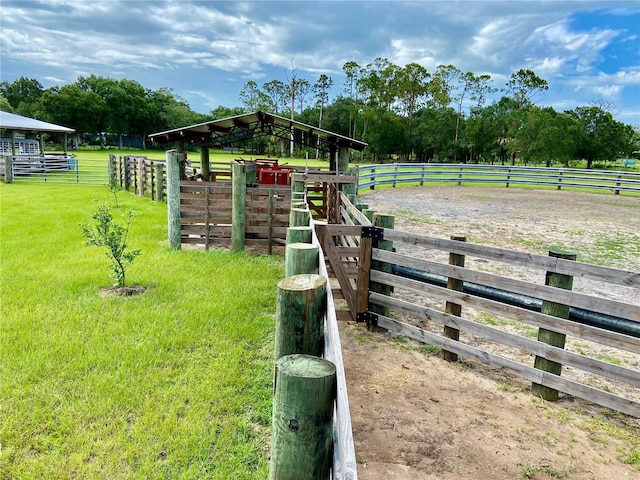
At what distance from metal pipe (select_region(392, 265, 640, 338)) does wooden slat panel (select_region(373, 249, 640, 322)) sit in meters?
0.05

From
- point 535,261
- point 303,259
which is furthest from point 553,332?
point 303,259

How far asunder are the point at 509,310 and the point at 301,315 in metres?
2.61

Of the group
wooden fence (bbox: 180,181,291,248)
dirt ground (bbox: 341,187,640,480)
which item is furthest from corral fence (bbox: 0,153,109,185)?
dirt ground (bbox: 341,187,640,480)

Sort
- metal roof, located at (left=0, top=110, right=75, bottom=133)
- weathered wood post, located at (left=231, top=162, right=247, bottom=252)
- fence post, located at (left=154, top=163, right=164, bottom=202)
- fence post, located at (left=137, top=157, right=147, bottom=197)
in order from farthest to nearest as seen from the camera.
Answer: metal roof, located at (left=0, top=110, right=75, bottom=133), fence post, located at (left=137, top=157, right=147, bottom=197), fence post, located at (left=154, top=163, right=164, bottom=202), weathered wood post, located at (left=231, top=162, right=247, bottom=252)

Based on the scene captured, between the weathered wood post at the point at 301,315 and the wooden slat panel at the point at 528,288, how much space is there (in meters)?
2.44

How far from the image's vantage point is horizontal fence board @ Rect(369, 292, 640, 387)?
3.19 m

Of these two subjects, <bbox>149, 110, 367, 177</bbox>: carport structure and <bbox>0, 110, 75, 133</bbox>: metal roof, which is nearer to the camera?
<bbox>149, 110, 367, 177</bbox>: carport structure

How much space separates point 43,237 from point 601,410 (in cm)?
959

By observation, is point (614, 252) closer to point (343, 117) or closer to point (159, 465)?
point (159, 465)

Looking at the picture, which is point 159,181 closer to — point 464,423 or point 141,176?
point 141,176

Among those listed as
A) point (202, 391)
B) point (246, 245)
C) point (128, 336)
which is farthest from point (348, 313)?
point (246, 245)

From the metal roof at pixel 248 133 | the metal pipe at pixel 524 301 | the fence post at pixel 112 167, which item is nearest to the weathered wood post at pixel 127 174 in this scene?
the fence post at pixel 112 167

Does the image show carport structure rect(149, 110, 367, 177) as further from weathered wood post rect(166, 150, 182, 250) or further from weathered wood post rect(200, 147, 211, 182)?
weathered wood post rect(166, 150, 182, 250)

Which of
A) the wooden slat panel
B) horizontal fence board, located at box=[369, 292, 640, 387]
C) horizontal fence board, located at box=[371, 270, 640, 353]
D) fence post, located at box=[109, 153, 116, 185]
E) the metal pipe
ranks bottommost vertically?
horizontal fence board, located at box=[369, 292, 640, 387]
